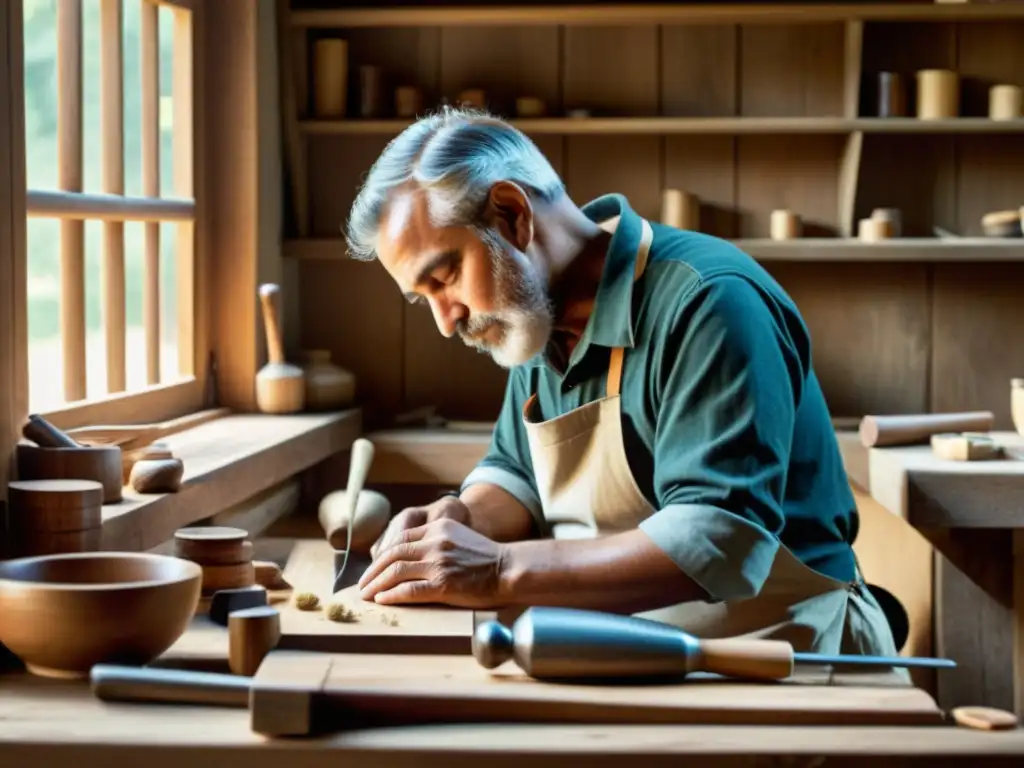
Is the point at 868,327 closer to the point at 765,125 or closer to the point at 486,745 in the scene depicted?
the point at 765,125

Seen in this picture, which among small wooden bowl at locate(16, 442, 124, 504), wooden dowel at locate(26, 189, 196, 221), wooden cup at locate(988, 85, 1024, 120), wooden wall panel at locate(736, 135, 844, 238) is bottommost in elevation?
small wooden bowl at locate(16, 442, 124, 504)

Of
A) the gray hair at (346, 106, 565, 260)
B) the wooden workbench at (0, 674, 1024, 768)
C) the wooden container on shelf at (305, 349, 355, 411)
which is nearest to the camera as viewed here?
the wooden workbench at (0, 674, 1024, 768)

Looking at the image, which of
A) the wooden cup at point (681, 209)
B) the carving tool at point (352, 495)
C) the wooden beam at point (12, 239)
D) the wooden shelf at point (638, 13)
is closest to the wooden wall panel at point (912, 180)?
the wooden shelf at point (638, 13)

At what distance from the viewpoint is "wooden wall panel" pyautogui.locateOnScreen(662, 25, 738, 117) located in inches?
157

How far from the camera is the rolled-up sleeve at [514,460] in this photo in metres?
2.36

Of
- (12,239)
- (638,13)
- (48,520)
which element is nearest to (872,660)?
(48,520)

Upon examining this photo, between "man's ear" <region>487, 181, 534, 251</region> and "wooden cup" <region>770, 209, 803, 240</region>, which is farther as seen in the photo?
"wooden cup" <region>770, 209, 803, 240</region>

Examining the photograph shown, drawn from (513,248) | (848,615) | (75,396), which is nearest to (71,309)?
(75,396)

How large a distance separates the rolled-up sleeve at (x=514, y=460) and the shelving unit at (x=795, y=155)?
1.63 meters

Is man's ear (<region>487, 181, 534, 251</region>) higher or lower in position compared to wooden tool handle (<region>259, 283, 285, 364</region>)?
higher

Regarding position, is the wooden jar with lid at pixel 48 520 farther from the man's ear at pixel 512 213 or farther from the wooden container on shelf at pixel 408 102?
the wooden container on shelf at pixel 408 102

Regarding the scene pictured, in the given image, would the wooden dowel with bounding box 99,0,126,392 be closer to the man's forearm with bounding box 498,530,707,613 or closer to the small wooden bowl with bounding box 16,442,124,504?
the small wooden bowl with bounding box 16,442,124,504

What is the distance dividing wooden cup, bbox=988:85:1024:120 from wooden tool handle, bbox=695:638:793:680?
2727mm

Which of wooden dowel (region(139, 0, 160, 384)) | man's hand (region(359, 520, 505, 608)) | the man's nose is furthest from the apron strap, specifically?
wooden dowel (region(139, 0, 160, 384))
